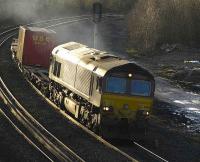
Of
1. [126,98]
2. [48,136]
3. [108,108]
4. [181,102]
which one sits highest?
[126,98]

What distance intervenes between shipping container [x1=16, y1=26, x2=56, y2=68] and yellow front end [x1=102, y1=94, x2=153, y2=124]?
15.3 m

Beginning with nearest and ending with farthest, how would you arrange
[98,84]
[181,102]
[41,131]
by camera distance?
[98,84]
[41,131]
[181,102]

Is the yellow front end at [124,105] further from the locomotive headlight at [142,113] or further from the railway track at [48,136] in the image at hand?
the railway track at [48,136]

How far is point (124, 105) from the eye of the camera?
20500 mm

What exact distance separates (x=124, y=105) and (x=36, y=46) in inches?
633

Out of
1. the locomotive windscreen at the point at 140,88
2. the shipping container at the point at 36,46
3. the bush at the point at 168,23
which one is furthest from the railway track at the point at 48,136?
the bush at the point at 168,23

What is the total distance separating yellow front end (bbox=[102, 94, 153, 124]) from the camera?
2038 cm

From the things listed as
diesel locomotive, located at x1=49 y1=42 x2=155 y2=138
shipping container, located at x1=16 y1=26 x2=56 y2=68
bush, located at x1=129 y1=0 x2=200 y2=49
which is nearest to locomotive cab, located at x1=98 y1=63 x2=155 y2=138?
diesel locomotive, located at x1=49 y1=42 x2=155 y2=138

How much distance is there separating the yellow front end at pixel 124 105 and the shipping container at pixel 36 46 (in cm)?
1534

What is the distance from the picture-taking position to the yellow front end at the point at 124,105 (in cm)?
2038

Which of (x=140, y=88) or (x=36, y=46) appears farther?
(x=36, y=46)

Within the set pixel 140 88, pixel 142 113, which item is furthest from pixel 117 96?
pixel 142 113

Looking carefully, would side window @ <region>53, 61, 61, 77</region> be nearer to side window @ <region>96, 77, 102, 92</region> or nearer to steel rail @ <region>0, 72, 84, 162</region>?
steel rail @ <region>0, 72, 84, 162</region>

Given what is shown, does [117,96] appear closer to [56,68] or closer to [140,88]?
[140,88]
